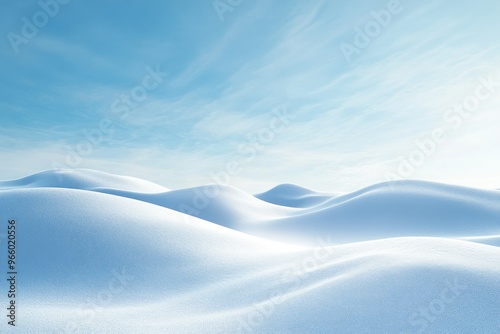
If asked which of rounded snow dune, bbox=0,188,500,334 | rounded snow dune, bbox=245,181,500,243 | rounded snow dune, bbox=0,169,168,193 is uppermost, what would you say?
rounded snow dune, bbox=0,169,168,193

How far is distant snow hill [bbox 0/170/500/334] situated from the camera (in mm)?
4262

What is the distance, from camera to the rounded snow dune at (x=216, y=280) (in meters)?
4.25

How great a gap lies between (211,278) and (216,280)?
189 mm

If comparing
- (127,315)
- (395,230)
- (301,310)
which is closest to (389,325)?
(301,310)

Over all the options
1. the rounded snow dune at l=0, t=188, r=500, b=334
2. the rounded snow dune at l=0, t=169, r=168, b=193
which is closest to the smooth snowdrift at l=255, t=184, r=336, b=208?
the rounded snow dune at l=0, t=169, r=168, b=193

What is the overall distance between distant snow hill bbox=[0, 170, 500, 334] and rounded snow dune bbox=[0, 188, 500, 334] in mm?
22

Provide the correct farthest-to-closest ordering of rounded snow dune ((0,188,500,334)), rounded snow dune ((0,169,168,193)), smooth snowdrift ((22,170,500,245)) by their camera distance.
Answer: rounded snow dune ((0,169,168,193)), smooth snowdrift ((22,170,500,245)), rounded snow dune ((0,188,500,334))

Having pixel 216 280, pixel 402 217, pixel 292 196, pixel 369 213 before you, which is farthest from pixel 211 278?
pixel 292 196

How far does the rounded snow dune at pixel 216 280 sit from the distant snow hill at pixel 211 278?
0.8 inches

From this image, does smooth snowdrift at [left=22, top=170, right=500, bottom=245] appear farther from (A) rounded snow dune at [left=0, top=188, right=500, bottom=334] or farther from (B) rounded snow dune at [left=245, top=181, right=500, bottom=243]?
(A) rounded snow dune at [left=0, top=188, right=500, bottom=334]

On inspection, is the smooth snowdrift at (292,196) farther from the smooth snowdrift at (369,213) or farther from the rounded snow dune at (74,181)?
the rounded snow dune at (74,181)

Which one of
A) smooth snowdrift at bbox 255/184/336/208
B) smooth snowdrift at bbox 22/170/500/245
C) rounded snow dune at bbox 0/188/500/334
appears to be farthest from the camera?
smooth snowdrift at bbox 255/184/336/208

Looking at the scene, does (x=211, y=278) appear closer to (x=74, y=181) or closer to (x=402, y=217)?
(x=402, y=217)

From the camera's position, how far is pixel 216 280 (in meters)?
6.87
